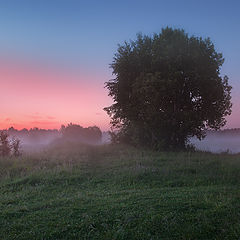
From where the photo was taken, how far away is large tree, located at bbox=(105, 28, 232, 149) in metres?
25.0

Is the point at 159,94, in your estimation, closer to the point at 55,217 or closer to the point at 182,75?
the point at 182,75

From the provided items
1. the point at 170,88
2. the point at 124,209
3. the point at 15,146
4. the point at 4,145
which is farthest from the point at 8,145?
the point at 124,209

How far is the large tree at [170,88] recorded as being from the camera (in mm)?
24969

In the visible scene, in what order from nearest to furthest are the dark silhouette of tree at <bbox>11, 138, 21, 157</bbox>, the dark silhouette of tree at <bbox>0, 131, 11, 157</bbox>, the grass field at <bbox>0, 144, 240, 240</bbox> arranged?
the grass field at <bbox>0, 144, 240, 240</bbox>
the dark silhouette of tree at <bbox>0, 131, 11, 157</bbox>
the dark silhouette of tree at <bbox>11, 138, 21, 157</bbox>

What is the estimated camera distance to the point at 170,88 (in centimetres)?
2484

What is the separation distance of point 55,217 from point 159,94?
62.7ft

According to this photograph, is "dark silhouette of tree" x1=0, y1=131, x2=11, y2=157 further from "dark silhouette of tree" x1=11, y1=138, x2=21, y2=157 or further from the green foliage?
"dark silhouette of tree" x1=11, y1=138, x2=21, y2=157

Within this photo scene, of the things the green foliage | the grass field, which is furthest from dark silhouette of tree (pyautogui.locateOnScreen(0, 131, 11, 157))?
the grass field

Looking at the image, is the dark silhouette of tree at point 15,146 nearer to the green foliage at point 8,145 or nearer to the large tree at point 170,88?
the green foliage at point 8,145

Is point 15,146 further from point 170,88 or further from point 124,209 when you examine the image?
point 124,209

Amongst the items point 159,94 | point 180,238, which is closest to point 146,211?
point 180,238

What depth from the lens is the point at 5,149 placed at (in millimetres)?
23609

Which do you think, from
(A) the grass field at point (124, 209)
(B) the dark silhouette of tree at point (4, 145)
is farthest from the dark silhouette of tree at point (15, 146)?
(A) the grass field at point (124, 209)

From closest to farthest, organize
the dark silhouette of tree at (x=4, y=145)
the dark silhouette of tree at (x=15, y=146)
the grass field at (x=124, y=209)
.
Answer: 1. the grass field at (x=124, y=209)
2. the dark silhouette of tree at (x=4, y=145)
3. the dark silhouette of tree at (x=15, y=146)
